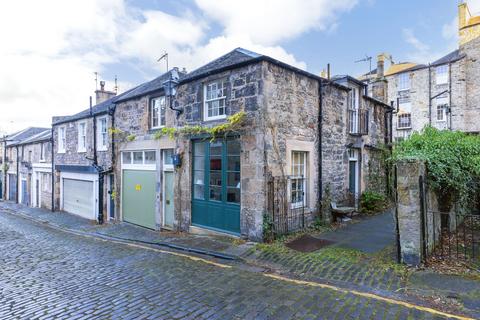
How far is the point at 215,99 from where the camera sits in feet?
32.8

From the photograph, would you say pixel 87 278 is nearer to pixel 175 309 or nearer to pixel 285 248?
pixel 175 309

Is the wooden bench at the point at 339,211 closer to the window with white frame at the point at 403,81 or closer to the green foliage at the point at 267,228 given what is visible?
the green foliage at the point at 267,228

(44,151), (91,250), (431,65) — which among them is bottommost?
(91,250)

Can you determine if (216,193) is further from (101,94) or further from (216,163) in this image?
(101,94)

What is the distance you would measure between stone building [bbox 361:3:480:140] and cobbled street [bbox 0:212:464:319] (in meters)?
22.5

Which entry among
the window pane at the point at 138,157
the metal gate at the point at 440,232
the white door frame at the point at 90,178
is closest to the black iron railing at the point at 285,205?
the metal gate at the point at 440,232

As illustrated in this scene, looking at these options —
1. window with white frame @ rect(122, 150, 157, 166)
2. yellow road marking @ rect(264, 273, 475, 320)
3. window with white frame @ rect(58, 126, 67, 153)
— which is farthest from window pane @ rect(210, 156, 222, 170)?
window with white frame @ rect(58, 126, 67, 153)

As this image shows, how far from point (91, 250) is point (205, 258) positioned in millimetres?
3996

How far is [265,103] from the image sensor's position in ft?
28.4

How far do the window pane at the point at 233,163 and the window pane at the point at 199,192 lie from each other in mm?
1471

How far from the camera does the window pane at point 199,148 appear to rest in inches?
409

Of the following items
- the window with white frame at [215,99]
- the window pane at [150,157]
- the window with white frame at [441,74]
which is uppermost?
the window with white frame at [441,74]

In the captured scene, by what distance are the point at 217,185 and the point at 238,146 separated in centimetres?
156

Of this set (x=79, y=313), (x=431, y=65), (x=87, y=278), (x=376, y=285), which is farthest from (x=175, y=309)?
(x=431, y=65)
